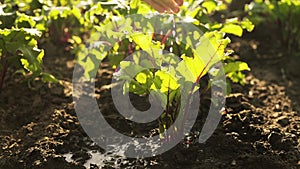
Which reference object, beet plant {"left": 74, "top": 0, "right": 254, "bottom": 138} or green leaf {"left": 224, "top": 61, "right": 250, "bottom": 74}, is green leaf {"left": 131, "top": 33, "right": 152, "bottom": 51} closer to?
beet plant {"left": 74, "top": 0, "right": 254, "bottom": 138}

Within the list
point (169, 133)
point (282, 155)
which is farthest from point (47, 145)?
point (282, 155)

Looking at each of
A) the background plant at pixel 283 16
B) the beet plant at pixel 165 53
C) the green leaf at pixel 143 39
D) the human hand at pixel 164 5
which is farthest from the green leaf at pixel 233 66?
the background plant at pixel 283 16

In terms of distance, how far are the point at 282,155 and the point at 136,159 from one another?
77 centimetres

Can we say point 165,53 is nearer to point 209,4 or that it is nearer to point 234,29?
point 234,29

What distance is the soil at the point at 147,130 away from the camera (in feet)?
8.55

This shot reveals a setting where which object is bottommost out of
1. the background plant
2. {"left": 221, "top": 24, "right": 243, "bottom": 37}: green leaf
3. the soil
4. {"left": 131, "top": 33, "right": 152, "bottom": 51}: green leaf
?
the soil

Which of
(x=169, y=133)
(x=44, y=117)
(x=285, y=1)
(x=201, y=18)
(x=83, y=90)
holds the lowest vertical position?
(x=169, y=133)

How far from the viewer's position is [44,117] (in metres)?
3.02

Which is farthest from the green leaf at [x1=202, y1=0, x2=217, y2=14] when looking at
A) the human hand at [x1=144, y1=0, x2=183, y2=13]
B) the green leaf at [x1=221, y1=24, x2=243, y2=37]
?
the human hand at [x1=144, y1=0, x2=183, y2=13]

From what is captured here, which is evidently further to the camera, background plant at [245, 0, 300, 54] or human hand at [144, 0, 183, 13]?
background plant at [245, 0, 300, 54]

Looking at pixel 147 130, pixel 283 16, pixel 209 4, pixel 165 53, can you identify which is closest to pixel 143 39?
pixel 165 53

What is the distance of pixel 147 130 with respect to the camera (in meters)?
2.92

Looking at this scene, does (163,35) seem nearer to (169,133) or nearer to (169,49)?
(169,49)

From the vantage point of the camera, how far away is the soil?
2607mm
